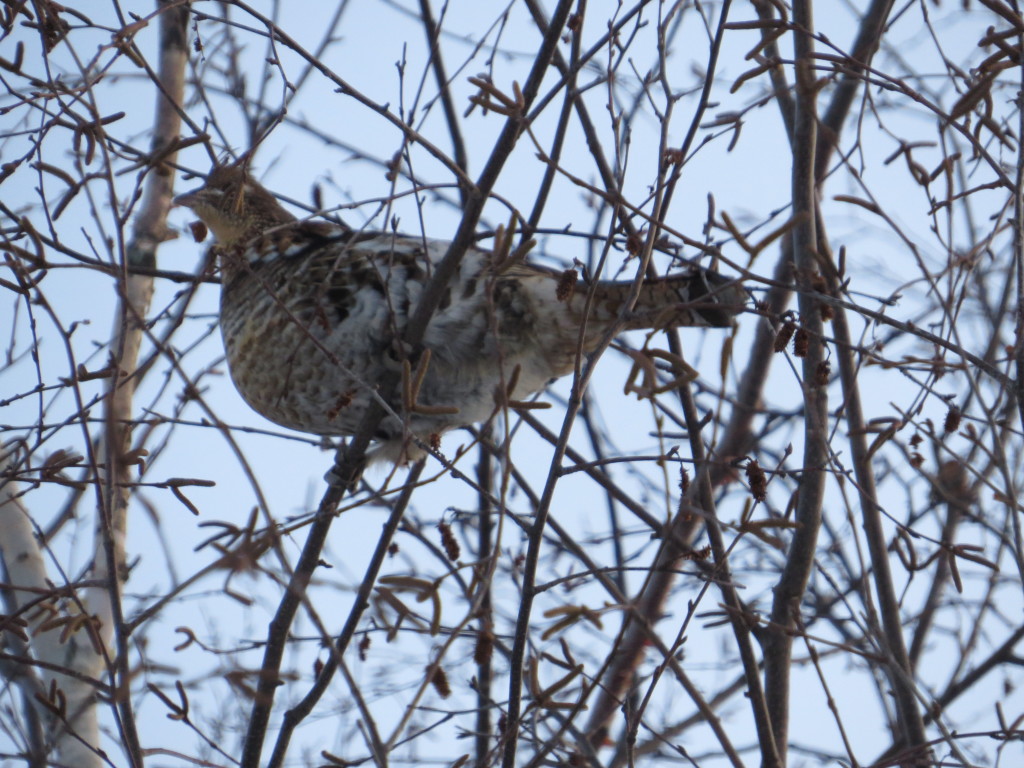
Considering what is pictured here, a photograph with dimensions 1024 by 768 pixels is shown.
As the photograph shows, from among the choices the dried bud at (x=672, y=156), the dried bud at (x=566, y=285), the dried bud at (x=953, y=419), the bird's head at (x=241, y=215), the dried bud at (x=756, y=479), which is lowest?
the dried bud at (x=756, y=479)

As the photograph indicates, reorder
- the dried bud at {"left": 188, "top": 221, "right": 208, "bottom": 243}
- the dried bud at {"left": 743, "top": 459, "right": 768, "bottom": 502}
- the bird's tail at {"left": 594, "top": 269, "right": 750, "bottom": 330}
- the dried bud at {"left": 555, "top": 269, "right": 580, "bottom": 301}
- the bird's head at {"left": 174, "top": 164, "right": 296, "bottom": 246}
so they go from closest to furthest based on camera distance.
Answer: the dried bud at {"left": 743, "top": 459, "right": 768, "bottom": 502}, the dried bud at {"left": 555, "top": 269, "right": 580, "bottom": 301}, the bird's tail at {"left": 594, "top": 269, "right": 750, "bottom": 330}, the dried bud at {"left": 188, "top": 221, "right": 208, "bottom": 243}, the bird's head at {"left": 174, "top": 164, "right": 296, "bottom": 246}

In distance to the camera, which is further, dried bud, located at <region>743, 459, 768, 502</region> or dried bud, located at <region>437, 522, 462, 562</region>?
dried bud, located at <region>437, 522, 462, 562</region>

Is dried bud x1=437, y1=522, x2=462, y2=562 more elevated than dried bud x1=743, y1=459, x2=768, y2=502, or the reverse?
dried bud x1=437, y1=522, x2=462, y2=562

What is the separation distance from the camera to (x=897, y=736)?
4070 mm

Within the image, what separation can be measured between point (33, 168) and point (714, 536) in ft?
6.66

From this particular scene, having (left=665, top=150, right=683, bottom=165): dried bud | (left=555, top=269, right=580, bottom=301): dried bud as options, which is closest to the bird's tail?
(left=555, top=269, right=580, bottom=301): dried bud

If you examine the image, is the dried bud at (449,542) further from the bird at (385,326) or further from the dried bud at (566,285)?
the bird at (385,326)

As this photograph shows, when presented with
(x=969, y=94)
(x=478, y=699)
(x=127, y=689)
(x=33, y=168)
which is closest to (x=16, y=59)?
(x=33, y=168)

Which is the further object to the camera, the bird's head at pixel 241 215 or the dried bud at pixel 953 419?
the bird's head at pixel 241 215

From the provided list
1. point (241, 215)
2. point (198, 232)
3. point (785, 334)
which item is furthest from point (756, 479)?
point (241, 215)

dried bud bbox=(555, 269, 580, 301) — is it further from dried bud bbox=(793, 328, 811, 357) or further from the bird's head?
the bird's head

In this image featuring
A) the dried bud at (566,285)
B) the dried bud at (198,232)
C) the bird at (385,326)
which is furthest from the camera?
the bird at (385,326)

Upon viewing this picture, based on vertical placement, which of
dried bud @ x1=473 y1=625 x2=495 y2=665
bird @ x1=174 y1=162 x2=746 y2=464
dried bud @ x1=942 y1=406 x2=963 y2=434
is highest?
bird @ x1=174 y1=162 x2=746 y2=464

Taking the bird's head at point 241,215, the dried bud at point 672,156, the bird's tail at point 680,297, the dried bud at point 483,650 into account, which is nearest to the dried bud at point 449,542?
the dried bud at point 483,650
